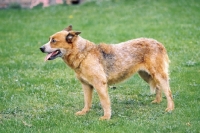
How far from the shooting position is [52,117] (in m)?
8.36

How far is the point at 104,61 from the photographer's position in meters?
8.66

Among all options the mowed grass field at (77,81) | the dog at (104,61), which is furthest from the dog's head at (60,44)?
the mowed grass field at (77,81)

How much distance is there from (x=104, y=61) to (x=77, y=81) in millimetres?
2700

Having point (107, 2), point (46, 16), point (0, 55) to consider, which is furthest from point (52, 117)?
point (107, 2)

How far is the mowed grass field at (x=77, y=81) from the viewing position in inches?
314

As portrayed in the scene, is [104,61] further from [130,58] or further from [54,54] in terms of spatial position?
[54,54]

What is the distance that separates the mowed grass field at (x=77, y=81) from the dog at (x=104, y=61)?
1.47 feet

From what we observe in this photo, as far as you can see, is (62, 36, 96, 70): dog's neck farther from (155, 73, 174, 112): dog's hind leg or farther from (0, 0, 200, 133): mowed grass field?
(155, 73, 174, 112): dog's hind leg

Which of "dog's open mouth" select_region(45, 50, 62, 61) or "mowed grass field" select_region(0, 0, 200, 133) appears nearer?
"mowed grass field" select_region(0, 0, 200, 133)

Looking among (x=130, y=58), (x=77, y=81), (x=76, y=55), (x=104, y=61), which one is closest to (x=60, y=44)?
(x=76, y=55)

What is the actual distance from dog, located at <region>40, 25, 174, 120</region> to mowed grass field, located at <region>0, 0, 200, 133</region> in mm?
449

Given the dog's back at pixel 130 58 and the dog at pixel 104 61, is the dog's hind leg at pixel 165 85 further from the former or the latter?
the dog's back at pixel 130 58

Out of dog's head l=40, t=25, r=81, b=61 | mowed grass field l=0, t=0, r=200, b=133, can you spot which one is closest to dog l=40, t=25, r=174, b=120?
dog's head l=40, t=25, r=81, b=61

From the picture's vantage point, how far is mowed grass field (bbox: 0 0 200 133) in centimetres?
799
